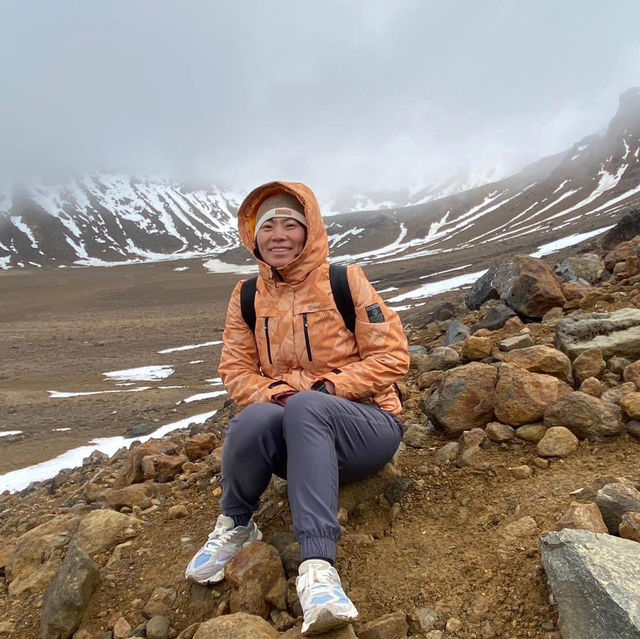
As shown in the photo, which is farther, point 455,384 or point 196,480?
point 196,480

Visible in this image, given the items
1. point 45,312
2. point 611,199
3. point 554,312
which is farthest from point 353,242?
point 554,312

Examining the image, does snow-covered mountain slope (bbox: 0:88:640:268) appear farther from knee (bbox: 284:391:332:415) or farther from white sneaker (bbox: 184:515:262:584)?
white sneaker (bbox: 184:515:262:584)

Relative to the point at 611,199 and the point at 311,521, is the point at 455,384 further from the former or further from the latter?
the point at 611,199

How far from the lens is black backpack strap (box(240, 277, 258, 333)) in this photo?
3.54 meters

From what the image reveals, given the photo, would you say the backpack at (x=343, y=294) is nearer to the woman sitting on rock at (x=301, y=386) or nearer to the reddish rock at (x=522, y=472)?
the woman sitting on rock at (x=301, y=386)

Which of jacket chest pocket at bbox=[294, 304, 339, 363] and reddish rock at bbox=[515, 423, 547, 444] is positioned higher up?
jacket chest pocket at bbox=[294, 304, 339, 363]

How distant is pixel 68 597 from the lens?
2.93 meters

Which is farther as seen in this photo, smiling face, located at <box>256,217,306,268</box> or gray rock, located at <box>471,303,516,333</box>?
gray rock, located at <box>471,303,516,333</box>

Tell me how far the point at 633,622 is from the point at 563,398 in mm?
2194

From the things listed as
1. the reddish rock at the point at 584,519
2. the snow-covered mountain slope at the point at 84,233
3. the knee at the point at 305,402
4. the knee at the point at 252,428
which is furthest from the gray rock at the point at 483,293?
the snow-covered mountain slope at the point at 84,233

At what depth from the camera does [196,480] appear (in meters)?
4.71

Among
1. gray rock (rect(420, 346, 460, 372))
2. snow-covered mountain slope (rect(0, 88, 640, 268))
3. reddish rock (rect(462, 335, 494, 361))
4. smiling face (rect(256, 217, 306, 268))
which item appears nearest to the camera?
smiling face (rect(256, 217, 306, 268))

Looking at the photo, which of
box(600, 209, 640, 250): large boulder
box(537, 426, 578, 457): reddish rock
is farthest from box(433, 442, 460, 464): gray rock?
box(600, 209, 640, 250): large boulder

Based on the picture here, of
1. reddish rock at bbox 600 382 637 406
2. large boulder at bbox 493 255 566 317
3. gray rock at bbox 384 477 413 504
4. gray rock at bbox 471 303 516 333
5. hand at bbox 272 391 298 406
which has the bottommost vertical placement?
gray rock at bbox 384 477 413 504
